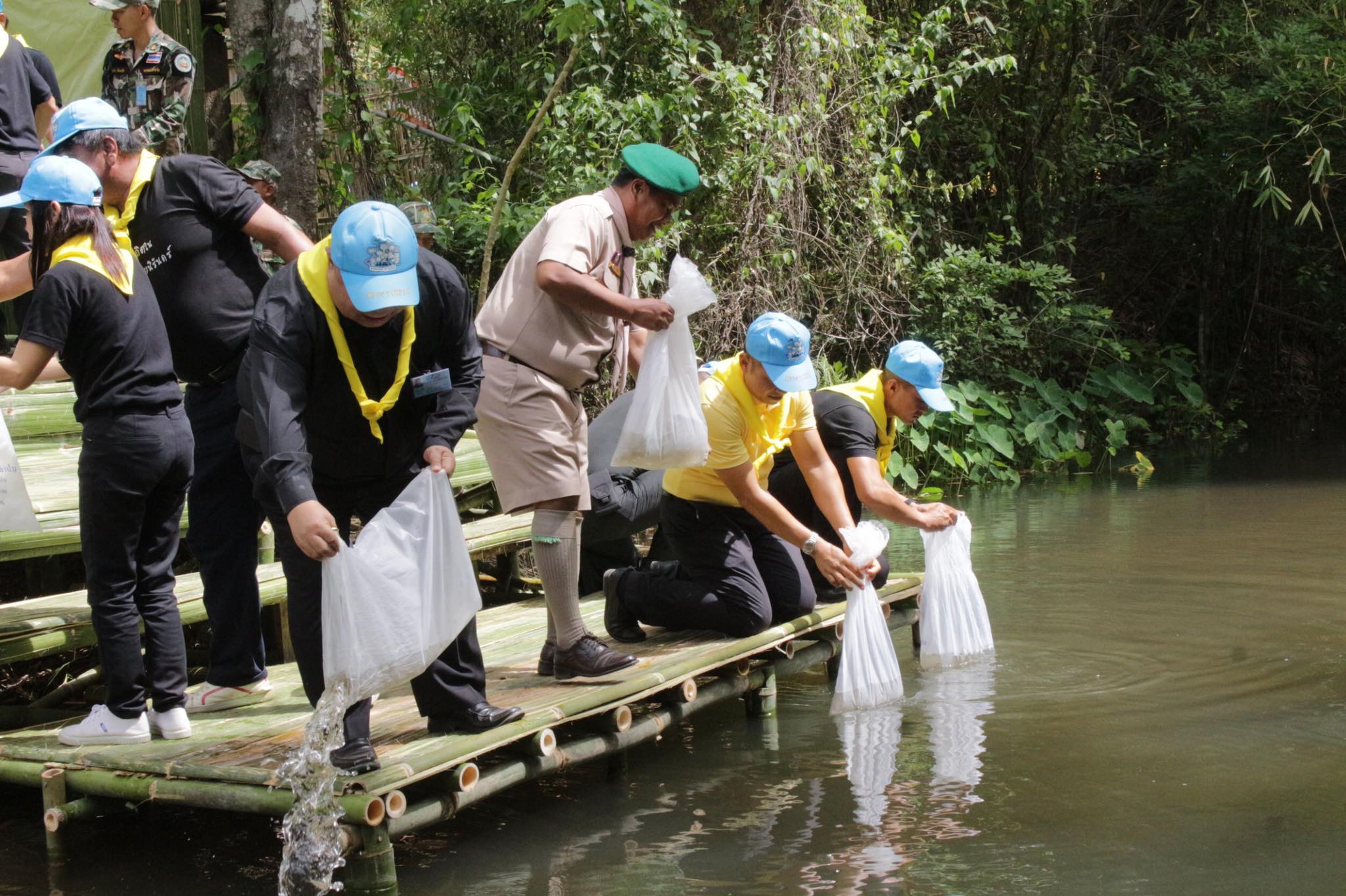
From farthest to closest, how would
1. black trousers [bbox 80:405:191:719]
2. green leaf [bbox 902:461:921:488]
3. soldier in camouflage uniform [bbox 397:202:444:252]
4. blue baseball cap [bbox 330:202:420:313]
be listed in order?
green leaf [bbox 902:461:921:488] < soldier in camouflage uniform [bbox 397:202:444:252] < black trousers [bbox 80:405:191:719] < blue baseball cap [bbox 330:202:420:313]

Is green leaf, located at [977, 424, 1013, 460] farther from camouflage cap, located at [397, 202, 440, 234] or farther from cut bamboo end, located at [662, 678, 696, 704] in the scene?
cut bamboo end, located at [662, 678, 696, 704]

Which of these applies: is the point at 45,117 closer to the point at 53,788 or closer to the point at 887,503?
the point at 53,788

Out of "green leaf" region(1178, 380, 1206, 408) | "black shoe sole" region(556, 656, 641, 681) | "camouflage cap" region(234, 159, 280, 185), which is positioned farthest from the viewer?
"green leaf" region(1178, 380, 1206, 408)

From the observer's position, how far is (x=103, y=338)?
3.77 metres

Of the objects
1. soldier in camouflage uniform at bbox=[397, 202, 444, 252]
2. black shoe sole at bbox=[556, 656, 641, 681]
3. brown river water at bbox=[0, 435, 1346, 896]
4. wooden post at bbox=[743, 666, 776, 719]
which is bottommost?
brown river water at bbox=[0, 435, 1346, 896]

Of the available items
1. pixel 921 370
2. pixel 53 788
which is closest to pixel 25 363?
pixel 53 788

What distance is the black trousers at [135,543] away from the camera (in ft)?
12.5

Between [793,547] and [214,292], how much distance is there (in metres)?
2.40

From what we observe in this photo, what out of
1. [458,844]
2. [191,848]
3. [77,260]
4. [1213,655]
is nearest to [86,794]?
[191,848]

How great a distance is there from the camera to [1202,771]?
14.7ft

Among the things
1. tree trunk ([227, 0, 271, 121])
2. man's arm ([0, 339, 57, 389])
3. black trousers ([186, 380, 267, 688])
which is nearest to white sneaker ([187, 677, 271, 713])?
black trousers ([186, 380, 267, 688])

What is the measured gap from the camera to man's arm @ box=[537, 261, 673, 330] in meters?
4.33

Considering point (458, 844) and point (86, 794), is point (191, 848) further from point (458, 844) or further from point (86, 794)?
point (458, 844)

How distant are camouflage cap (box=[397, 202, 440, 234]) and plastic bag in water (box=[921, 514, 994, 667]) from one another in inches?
117
